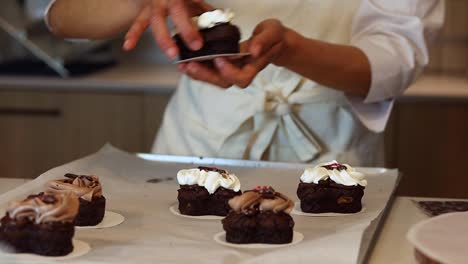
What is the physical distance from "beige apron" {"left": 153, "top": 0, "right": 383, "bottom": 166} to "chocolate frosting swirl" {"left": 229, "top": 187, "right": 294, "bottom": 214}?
0.55 m

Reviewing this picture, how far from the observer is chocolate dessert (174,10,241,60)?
1379 mm

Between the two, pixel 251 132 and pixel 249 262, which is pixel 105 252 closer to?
pixel 249 262

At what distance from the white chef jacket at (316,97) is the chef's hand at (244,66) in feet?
0.91

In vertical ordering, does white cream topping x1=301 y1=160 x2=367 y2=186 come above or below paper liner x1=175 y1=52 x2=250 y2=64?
below

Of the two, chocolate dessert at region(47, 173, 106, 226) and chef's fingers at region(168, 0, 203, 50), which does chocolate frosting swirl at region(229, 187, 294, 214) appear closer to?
chocolate dessert at region(47, 173, 106, 226)

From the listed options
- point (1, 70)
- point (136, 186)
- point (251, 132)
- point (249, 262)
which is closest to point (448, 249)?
point (249, 262)

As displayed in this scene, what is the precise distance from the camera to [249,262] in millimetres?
1048

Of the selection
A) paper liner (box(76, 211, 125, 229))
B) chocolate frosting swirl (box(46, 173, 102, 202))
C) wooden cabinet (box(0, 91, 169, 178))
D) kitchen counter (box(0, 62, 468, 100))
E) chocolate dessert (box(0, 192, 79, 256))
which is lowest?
wooden cabinet (box(0, 91, 169, 178))

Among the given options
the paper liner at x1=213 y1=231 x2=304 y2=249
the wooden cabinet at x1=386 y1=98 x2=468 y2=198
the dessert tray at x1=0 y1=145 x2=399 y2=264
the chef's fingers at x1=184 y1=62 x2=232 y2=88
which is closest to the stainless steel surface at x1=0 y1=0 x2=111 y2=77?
the wooden cabinet at x1=386 y1=98 x2=468 y2=198

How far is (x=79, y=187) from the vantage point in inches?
49.1

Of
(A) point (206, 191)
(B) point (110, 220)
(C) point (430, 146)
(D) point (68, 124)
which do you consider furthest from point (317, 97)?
(D) point (68, 124)

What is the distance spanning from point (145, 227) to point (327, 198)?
10.9 inches

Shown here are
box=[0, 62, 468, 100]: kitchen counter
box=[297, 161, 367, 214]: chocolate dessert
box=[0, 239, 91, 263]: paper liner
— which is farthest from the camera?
box=[0, 62, 468, 100]: kitchen counter

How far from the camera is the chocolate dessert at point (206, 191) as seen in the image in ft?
4.32
